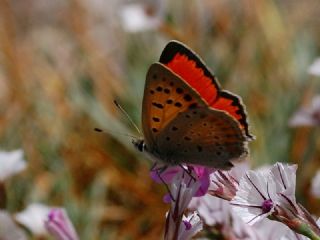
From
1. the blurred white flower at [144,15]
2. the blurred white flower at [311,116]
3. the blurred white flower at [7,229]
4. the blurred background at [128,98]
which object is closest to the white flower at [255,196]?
the blurred white flower at [7,229]

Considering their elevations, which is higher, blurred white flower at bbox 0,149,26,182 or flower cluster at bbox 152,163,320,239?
flower cluster at bbox 152,163,320,239

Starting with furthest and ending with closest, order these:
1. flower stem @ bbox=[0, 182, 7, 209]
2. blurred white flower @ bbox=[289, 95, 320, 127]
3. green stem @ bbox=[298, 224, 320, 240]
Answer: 1. blurred white flower @ bbox=[289, 95, 320, 127]
2. flower stem @ bbox=[0, 182, 7, 209]
3. green stem @ bbox=[298, 224, 320, 240]

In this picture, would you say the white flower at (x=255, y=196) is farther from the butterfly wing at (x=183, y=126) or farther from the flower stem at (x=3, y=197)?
the flower stem at (x=3, y=197)

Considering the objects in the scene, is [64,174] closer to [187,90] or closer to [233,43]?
[233,43]

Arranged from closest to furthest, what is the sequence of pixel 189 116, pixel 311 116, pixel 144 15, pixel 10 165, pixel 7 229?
1. pixel 189 116
2. pixel 7 229
3. pixel 10 165
4. pixel 311 116
5. pixel 144 15

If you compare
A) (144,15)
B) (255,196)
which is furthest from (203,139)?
(144,15)

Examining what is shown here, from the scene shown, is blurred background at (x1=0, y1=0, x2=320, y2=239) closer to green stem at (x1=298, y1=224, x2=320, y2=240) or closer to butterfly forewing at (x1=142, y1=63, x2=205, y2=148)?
butterfly forewing at (x1=142, y1=63, x2=205, y2=148)

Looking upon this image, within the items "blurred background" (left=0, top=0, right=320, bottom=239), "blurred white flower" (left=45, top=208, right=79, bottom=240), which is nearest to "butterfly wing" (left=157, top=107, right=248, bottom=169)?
"blurred white flower" (left=45, top=208, right=79, bottom=240)

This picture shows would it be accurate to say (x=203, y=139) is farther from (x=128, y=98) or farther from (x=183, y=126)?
(x=128, y=98)
